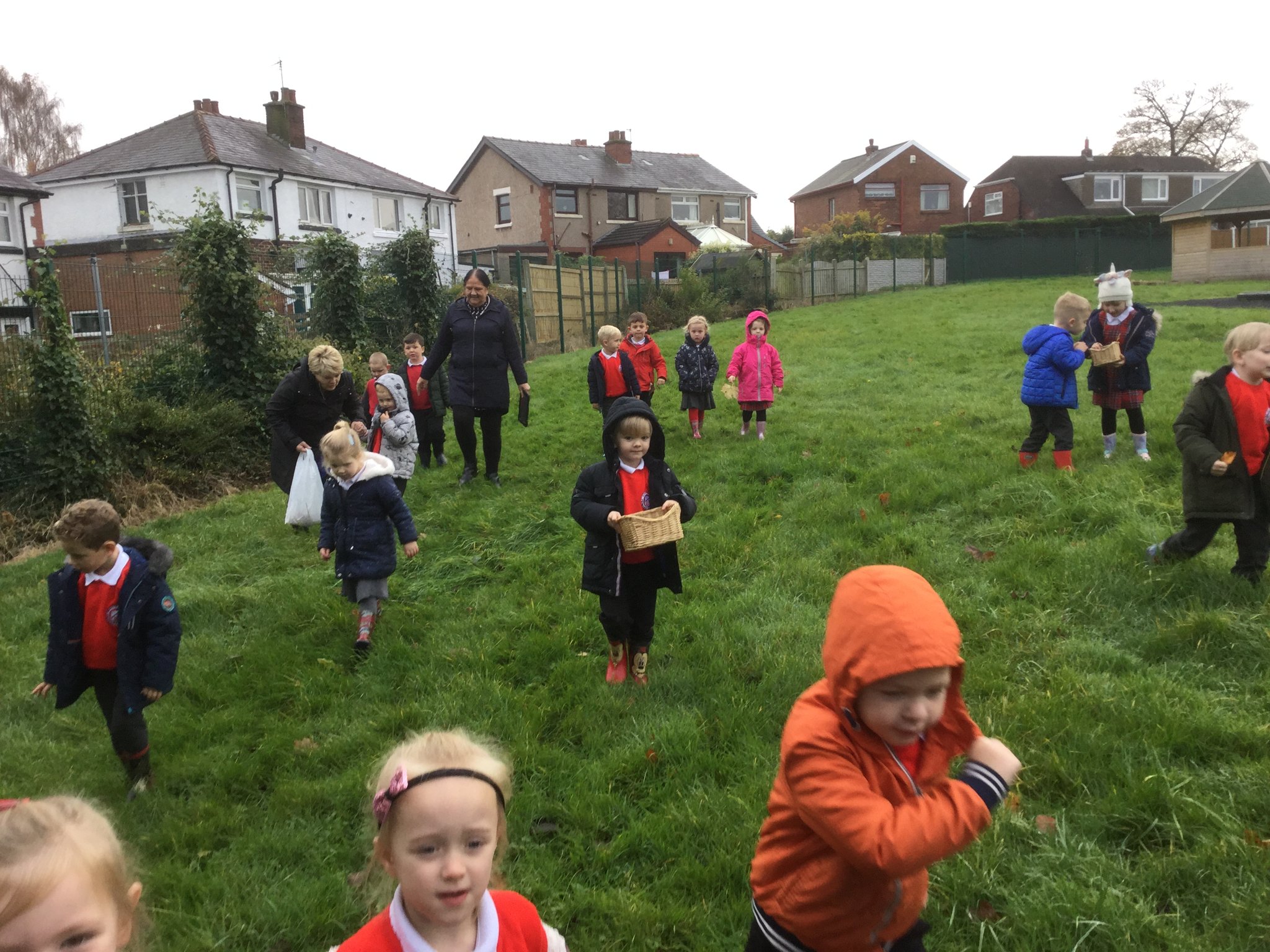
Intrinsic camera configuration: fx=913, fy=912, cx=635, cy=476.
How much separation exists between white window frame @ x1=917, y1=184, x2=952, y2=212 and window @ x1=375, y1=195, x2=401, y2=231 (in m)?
31.6

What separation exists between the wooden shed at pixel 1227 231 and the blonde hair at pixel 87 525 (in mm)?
36322

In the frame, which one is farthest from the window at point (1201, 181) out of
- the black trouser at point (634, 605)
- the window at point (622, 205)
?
the black trouser at point (634, 605)

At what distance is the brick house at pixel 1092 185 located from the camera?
53688mm

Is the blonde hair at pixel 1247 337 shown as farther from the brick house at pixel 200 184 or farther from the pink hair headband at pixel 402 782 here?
the brick house at pixel 200 184

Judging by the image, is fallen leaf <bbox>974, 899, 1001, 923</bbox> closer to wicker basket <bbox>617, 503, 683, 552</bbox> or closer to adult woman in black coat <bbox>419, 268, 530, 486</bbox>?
wicker basket <bbox>617, 503, 683, 552</bbox>

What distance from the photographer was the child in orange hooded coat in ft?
6.64

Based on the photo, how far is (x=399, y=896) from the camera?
205 cm

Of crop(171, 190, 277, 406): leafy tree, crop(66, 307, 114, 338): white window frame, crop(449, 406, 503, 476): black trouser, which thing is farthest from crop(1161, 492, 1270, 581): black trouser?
crop(66, 307, 114, 338): white window frame

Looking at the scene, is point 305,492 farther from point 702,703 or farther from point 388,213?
point 388,213

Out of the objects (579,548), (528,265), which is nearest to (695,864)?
(579,548)

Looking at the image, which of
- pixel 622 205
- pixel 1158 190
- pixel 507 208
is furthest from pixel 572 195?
pixel 1158 190

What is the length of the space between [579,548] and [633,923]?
14.6 ft

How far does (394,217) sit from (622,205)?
547 inches

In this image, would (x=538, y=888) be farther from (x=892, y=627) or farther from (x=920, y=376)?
(x=920, y=376)
